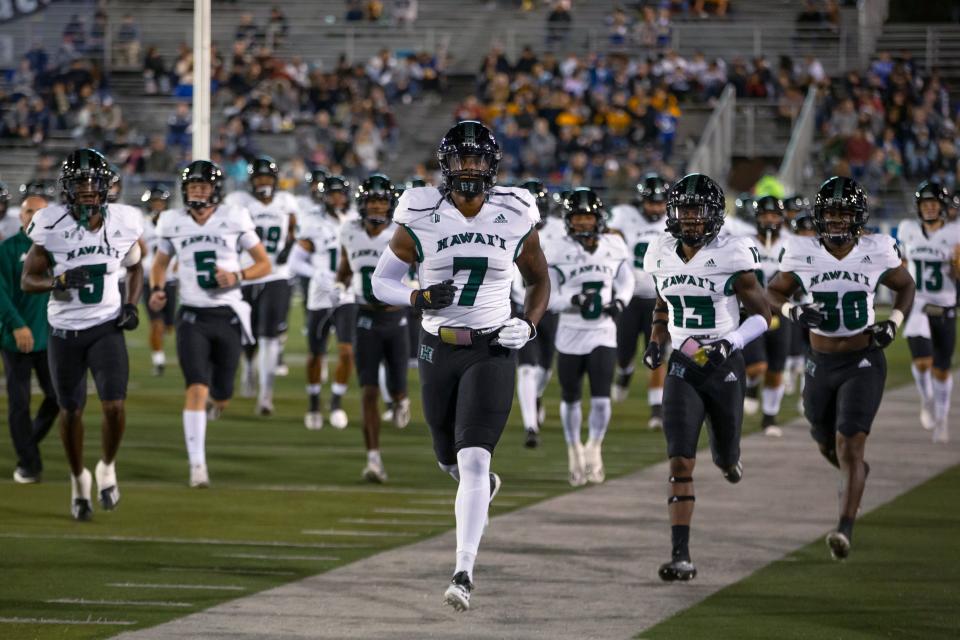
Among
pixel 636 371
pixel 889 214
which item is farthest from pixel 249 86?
pixel 636 371

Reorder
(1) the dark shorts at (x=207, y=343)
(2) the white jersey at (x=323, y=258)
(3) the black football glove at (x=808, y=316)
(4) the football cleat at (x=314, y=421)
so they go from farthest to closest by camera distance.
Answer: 1. (2) the white jersey at (x=323, y=258)
2. (4) the football cleat at (x=314, y=421)
3. (1) the dark shorts at (x=207, y=343)
4. (3) the black football glove at (x=808, y=316)

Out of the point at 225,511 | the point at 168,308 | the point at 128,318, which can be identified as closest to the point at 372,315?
the point at 225,511

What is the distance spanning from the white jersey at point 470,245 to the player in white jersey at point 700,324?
117 cm

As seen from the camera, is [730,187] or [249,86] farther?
[249,86]

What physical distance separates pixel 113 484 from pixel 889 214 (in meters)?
21.1

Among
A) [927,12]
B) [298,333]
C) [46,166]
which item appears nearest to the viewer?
[298,333]

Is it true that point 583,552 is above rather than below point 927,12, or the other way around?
below

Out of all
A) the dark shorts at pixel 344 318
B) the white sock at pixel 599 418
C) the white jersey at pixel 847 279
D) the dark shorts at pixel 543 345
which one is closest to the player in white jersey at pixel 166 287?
the dark shorts at pixel 344 318

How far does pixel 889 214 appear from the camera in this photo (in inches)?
1143

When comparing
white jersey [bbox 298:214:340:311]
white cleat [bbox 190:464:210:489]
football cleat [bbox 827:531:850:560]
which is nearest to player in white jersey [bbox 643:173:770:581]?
football cleat [bbox 827:531:850:560]

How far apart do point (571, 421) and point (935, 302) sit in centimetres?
390

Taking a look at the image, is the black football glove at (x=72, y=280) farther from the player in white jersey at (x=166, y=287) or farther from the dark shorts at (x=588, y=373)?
the player in white jersey at (x=166, y=287)

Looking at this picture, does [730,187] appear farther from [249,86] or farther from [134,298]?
[134,298]

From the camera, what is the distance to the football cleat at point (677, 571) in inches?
318
